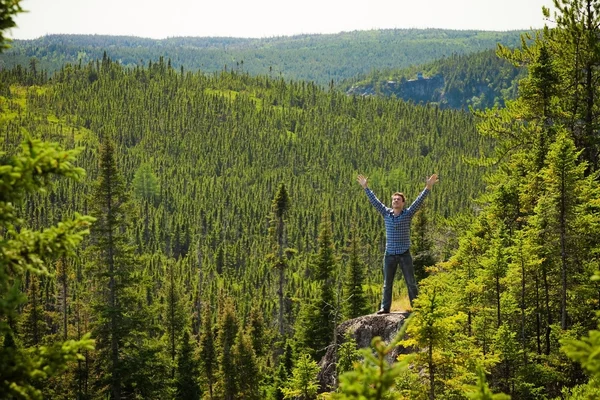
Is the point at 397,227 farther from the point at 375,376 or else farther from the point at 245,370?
the point at 245,370

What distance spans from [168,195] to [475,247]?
126554 millimetres

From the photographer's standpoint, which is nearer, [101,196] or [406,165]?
[101,196]

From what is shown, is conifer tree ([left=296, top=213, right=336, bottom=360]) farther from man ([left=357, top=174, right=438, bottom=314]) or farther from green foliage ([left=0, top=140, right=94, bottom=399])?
green foliage ([left=0, top=140, right=94, bottom=399])

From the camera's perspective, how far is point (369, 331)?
16719mm

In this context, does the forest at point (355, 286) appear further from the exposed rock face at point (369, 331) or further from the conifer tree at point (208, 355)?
the exposed rock face at point (369, 331)

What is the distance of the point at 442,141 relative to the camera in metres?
187

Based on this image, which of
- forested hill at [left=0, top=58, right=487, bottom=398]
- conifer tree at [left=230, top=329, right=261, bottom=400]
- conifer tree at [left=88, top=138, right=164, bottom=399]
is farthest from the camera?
forested hill at [left=0, top=58, right=487, bottom=398]

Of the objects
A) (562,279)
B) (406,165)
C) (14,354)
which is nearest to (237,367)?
(562,279)

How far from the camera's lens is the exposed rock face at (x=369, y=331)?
50.1ft

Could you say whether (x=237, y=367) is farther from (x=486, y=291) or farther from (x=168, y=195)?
(x=168, y=195)

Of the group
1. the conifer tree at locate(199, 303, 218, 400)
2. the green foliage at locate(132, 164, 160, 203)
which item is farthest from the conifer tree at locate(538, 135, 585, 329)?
the green foliage at locate(132, 164, 160, 203)

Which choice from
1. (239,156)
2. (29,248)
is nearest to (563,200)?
(29,248)

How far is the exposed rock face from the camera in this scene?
15275mm

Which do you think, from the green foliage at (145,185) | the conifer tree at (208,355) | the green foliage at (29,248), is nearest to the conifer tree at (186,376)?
the conifer tree at (208,355)
